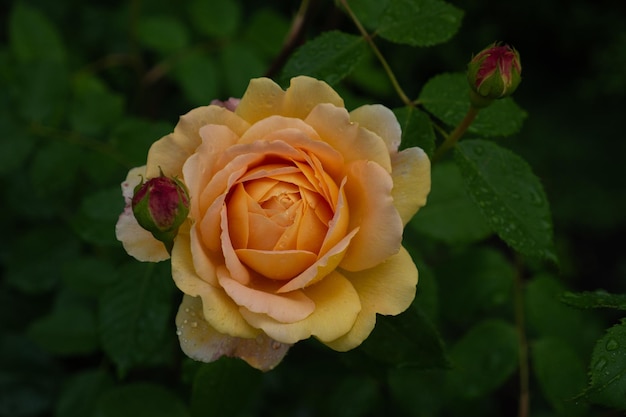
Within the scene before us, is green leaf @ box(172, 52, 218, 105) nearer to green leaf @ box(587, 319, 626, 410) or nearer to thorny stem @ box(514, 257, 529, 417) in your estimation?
thorny stem @ box(514, 257, 529, 417)

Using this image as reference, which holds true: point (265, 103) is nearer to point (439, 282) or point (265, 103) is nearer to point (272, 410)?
point (439, 282)

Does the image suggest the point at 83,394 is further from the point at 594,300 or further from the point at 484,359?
the point at 594,300

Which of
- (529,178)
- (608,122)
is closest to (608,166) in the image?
(608,122)

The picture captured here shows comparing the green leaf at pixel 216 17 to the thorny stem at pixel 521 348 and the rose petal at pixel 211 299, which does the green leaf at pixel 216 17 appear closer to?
the thorny stem at pixel 521 348

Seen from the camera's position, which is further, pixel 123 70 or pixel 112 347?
pixel 123 70

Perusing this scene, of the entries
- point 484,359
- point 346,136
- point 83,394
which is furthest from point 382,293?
point 83,394
